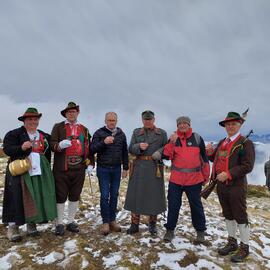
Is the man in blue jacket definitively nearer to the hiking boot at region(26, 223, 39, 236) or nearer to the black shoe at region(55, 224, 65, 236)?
the black shoe at region(55, 224, 65, 236)

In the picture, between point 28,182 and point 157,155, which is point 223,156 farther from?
point 28,182

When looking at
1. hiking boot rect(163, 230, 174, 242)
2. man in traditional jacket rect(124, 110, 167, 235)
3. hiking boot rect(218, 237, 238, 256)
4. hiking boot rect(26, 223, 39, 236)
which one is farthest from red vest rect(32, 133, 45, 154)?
hiking boot rect(218, 237, 238, 256)

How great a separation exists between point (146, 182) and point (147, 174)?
0.64 feet

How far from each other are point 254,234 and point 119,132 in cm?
460

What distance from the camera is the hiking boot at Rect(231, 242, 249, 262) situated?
233 inches

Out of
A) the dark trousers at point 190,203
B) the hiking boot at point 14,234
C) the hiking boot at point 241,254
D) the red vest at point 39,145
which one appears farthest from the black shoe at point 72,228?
the hiking boot at point 241,254

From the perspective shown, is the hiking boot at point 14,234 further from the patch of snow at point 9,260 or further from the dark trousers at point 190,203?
the dark trousers at point 190,203

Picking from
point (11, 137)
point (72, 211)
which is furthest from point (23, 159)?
point (72, 211)

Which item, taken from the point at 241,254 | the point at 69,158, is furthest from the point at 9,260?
the point at 241,254

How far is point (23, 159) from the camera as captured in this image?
21.5 ft

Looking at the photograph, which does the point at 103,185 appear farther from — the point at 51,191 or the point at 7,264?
the point at 7,264

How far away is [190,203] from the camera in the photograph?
671 centimetres

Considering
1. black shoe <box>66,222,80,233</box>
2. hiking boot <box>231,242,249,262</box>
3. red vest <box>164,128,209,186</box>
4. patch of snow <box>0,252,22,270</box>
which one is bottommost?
hiking boot <box>231,242,249,262</box>

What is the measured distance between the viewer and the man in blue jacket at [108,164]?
7266 mm
